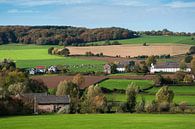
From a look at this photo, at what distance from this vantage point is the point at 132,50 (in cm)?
14288

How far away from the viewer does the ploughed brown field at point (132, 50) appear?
140 meters

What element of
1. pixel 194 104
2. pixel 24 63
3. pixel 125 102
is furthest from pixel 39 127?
pixel 24 63

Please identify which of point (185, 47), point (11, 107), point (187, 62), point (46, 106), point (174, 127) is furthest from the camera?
point (185, 47)

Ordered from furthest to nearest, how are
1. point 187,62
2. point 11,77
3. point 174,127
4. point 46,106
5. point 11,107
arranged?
1. point 187,62
2. point 11,77
3. point 46,106
4. point 11,107
5. point 174,127

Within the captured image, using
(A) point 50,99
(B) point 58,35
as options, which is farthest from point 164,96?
(B) point 58,35

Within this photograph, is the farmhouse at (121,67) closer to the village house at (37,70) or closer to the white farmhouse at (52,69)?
the white farmhouse at (52,69)

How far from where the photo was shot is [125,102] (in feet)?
228

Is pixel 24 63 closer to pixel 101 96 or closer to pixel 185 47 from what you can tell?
pixel 185 47

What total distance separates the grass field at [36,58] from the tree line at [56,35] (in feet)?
18.0

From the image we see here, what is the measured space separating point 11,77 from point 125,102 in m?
25.8

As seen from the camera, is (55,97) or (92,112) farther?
(55,97)

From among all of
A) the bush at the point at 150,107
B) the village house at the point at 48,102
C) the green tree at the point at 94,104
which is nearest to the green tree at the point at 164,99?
the bush at the point at 150,107

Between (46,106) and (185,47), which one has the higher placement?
(185,47)

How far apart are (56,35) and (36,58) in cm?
2596
